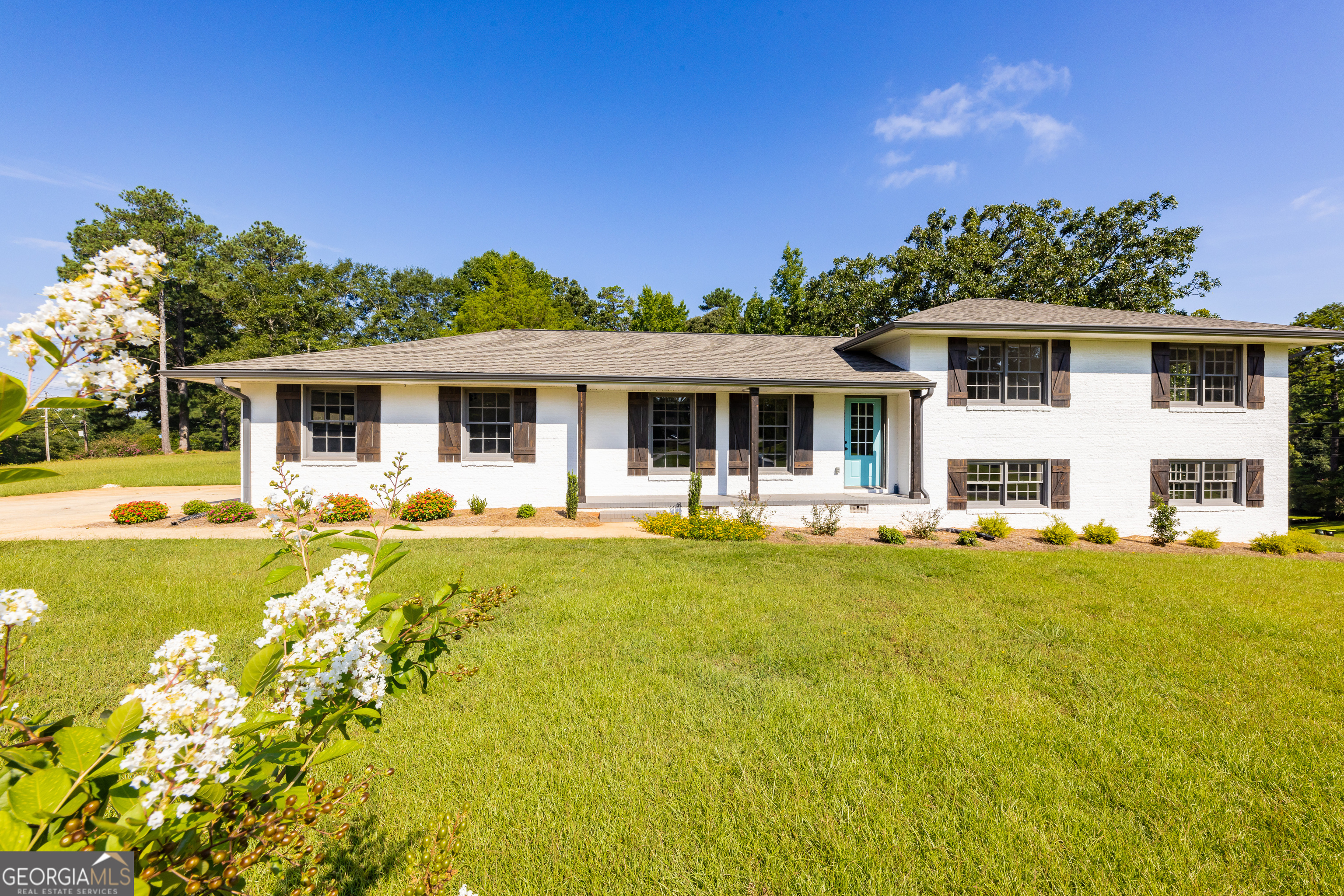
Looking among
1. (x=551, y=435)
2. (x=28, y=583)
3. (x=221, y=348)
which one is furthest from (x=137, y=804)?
(x=221, y=348)

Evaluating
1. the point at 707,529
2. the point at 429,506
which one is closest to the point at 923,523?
the point at 707,529

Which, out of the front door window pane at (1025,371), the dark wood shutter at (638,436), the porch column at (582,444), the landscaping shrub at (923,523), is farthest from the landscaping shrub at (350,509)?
the front door window pane at (1025,371)

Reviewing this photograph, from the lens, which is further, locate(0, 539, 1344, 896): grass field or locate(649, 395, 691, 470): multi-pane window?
locate(649, 395, 691, 470): multi-pane window

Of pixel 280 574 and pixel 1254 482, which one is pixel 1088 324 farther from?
pixel 280 574

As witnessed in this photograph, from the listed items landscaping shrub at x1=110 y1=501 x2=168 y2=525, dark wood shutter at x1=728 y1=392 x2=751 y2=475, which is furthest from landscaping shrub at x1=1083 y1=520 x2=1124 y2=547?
landscaping shrub at x1=110 y1=501 x2=168 y2=525

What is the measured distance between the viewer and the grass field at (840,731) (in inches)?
103

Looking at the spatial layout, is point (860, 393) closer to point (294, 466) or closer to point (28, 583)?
point (294, 466)

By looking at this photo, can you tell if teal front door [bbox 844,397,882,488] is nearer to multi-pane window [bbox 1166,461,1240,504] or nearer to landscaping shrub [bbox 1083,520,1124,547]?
landscaping shrub [bbox 1083,520,1124,547]

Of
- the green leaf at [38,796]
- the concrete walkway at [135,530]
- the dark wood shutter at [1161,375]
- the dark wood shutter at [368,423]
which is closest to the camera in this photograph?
the green leaf at [38,796]

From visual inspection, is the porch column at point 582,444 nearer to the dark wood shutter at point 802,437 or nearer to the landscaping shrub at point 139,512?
the dark wood shutter at point 802,437

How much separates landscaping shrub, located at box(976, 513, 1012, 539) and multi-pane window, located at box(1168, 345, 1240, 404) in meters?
5.70

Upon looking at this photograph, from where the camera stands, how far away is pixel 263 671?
1557 mm

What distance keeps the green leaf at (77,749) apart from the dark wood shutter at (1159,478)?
16.8 metres

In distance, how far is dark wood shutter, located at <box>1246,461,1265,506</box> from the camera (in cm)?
1270
